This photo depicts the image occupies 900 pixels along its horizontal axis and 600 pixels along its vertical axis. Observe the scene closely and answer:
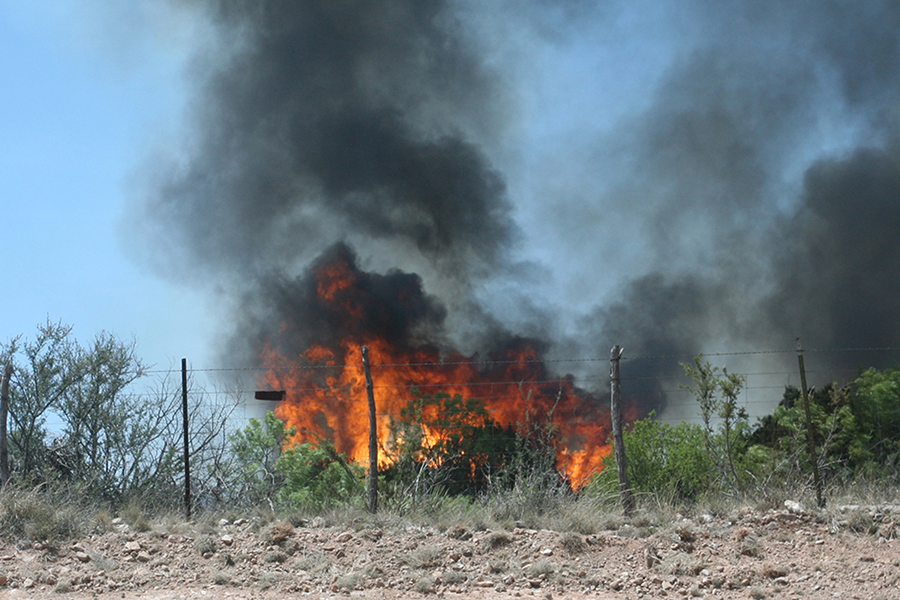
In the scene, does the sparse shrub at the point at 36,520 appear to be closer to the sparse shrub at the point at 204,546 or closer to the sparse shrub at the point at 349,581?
the sparse shrub at the point at 204,546

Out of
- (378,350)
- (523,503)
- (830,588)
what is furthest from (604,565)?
(378,350)

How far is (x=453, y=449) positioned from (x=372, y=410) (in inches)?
266

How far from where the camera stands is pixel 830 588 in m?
7.88

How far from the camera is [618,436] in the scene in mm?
10758

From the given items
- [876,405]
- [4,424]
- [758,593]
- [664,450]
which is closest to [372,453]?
[758,593]

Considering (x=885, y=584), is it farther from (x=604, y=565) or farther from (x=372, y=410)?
(x=372, y=410)

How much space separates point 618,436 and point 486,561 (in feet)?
10.6

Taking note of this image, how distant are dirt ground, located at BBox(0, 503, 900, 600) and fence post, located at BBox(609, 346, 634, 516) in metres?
0.67

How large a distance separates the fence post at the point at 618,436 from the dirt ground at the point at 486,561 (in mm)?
668

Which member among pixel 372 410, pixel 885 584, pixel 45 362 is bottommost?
pixel 885 584

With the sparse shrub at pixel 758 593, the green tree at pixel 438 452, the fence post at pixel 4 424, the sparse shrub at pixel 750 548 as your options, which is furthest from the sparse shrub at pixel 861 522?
the fence post at pixel 4 424

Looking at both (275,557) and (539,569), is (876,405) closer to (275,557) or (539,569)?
(539,569)

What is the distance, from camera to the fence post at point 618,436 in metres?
10.4

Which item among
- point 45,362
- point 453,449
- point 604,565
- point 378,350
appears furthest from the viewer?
point 378,350
